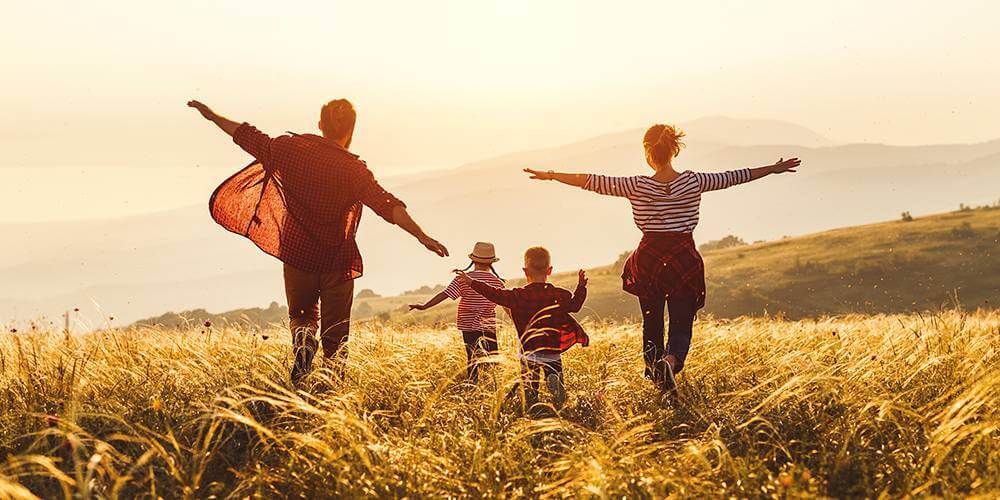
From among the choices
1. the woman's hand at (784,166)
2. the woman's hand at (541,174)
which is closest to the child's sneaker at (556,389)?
the woman's hand at (541,174)

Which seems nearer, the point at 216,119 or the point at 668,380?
the point at 668,380

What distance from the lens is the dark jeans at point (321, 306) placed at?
7168 mm

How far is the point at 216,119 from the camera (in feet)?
23.5

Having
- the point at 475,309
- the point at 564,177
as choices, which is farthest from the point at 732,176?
the point at 475,309

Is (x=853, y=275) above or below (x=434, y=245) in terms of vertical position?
below

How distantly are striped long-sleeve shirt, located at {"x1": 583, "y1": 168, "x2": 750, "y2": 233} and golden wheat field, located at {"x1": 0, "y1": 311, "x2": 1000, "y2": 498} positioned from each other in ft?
4.50

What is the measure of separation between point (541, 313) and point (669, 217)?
1.35 meters

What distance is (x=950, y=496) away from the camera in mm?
4469

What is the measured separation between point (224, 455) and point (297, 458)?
2.15 ft

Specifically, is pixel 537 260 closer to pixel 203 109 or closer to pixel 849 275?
pixel 203 109

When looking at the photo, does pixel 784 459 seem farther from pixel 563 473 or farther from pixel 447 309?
pixel 447 309

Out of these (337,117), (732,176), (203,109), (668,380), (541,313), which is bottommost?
(668,380)

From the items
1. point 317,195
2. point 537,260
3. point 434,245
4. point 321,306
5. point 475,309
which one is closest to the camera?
point 434,245

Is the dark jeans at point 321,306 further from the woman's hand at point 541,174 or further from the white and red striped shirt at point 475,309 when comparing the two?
the woman's hand at point 541,174
